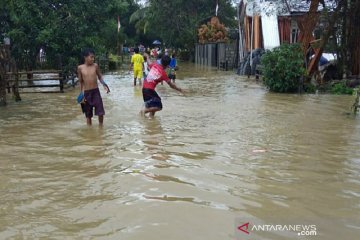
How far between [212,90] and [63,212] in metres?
13.1

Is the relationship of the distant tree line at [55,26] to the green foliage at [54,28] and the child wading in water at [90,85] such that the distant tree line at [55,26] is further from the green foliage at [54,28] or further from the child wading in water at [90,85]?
the child wading in water at [90,85]

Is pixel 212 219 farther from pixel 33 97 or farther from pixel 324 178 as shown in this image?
pixel 33 97

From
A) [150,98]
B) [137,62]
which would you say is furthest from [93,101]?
[137,62]

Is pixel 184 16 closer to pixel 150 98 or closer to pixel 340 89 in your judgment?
pixel 340 89

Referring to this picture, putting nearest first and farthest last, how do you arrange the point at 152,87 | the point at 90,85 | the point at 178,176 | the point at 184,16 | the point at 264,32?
1. the point at 178,176
2. the point at 90,85
3. the point at 152,87
4. the point at 264,32
5. the point at 184,16

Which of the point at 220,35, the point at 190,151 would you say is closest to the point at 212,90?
the point at 190,151

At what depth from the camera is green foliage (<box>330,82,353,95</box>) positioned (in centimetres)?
1551

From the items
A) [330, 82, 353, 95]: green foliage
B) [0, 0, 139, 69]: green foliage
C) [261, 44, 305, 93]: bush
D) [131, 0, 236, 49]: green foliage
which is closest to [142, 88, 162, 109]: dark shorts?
[261, 44, 305, 93]: bush

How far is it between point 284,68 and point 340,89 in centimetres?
211

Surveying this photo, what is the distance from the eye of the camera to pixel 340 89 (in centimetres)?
1564

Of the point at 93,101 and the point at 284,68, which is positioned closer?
the point at 93,101

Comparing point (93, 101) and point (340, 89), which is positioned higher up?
point (93, 101)

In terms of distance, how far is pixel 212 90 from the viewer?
55.8 ft

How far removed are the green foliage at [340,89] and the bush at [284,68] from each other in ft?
4.18
